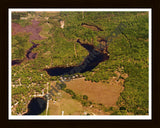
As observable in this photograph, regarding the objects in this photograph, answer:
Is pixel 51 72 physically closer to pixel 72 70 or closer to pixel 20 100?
pixel 72 70

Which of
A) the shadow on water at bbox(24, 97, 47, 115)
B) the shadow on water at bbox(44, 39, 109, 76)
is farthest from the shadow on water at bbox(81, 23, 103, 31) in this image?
the shadow on water at bbox(24, 97, 47, 115)

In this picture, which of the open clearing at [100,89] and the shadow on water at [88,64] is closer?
the open clearing at [100,89]

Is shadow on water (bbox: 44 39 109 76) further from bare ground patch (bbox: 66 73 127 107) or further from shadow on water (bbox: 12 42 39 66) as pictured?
shadow on water (bbox: 12 42 39 66)

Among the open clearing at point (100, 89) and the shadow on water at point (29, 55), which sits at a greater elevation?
the shadow on water at point (29, 55)

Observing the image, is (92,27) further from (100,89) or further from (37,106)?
(37,106)

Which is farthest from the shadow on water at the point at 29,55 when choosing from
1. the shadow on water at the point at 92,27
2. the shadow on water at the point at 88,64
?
the shadow on water at the point at 92,27

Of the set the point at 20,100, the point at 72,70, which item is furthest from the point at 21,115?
the point at 72,70

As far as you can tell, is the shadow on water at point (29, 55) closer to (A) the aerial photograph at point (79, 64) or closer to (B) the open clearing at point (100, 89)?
(A) the aerial photograph at point (79, 64)

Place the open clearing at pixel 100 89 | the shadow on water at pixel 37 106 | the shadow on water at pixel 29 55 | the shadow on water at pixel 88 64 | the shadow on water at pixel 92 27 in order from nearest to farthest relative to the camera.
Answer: the shadow on water at pixel 37 106
the open clearing at pixel 100 89
the shadow on water at pixel 88 64
the shadow on water at pixel 29 55
the shadow on water at pixel 92 27
